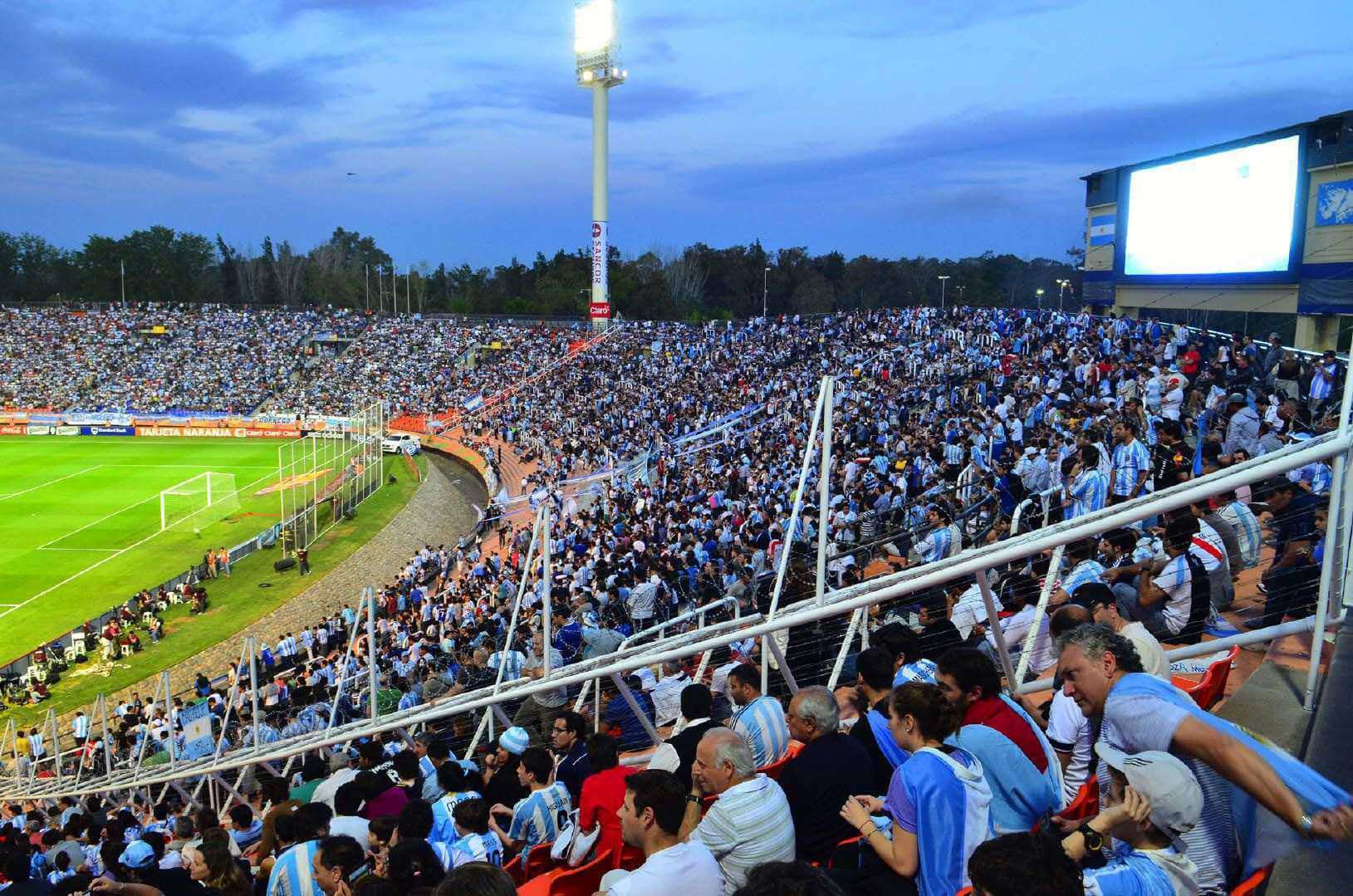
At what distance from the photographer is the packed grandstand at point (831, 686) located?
3047mm

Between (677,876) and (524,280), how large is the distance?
100890mm

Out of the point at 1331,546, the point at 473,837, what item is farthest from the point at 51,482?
the point at 1331,546

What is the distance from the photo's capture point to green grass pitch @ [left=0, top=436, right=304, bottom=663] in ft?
86.2

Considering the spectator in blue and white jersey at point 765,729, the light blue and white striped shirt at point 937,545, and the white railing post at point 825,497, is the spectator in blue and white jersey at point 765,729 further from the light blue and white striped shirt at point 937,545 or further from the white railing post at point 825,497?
the light blue and white striped shirt at point 937,545

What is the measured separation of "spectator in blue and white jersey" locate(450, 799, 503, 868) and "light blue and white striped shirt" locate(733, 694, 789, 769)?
1323 millimetres

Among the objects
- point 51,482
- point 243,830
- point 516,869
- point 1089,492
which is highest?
point 1089,492

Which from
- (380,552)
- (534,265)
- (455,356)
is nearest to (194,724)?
(380,552)

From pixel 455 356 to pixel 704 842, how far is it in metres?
62.9

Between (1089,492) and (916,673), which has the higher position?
(1089,492)

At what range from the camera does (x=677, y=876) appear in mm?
3061

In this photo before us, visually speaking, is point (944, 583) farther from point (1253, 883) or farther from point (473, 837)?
point (473, 837)

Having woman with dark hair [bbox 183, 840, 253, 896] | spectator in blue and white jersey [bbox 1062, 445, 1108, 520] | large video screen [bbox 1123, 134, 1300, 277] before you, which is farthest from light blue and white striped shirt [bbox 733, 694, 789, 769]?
large video screen [bbox 1123, 134, 1300, 277]

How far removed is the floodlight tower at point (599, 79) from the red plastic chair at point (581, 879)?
62693mm

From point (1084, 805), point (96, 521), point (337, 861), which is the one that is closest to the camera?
point (1084, 805)
